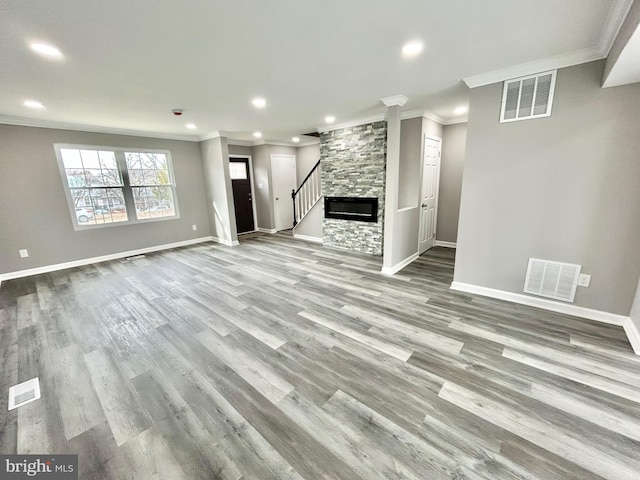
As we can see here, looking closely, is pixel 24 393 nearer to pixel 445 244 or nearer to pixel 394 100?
pixel 394 100

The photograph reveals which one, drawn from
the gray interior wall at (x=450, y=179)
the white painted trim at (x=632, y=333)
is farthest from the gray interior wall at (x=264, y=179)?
the white painted trim at (x=632, y=333)

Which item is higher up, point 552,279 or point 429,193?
point 429,193

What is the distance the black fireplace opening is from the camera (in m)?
4.98

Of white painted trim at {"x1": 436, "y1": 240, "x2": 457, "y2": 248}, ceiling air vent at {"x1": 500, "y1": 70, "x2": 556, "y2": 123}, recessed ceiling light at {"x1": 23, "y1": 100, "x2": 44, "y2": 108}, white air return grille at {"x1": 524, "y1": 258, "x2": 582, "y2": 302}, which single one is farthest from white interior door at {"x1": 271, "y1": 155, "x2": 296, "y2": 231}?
white air return grille at {"x1": 524, "y1": 258, "x2": 582, "y2": 302}

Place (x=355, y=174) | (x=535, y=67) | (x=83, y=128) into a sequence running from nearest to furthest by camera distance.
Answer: (x=535, y=67)
(x=83, y=128)
(x=355, y=174)

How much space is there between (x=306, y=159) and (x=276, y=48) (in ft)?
18.9

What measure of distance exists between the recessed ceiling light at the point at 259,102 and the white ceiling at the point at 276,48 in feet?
0.29

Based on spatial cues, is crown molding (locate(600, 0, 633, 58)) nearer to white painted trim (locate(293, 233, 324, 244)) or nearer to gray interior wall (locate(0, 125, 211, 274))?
white painted trim (locate(293, 233, 324, 244))

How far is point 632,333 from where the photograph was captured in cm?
229

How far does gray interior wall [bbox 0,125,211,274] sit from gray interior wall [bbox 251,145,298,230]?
8.59ft

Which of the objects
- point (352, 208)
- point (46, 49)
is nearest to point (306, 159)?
point (352, 208)

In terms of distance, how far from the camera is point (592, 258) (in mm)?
2564

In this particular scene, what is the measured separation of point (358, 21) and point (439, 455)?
2860mm

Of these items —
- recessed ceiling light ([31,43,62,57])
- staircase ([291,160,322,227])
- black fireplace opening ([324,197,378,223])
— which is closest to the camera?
recessed ceiling light ([31,43,62,57])
